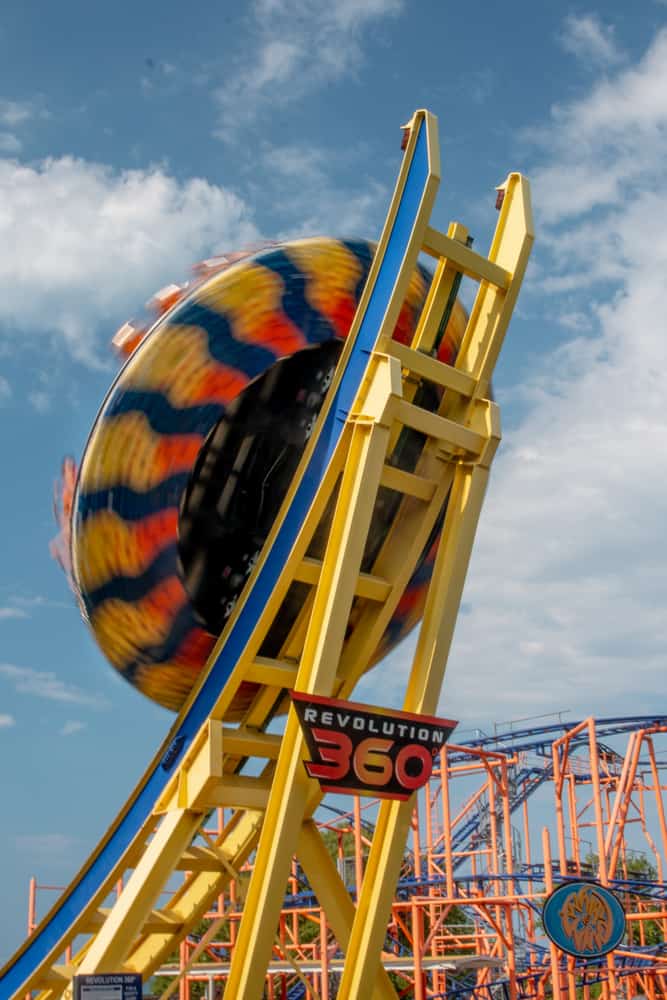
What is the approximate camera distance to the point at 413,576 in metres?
11.5

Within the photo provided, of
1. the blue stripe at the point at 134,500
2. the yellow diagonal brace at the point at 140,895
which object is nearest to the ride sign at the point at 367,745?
the yellow diagonal brace at the point at 140,895

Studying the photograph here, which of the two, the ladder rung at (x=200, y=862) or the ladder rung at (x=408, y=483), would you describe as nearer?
the ladder rung at (x=408, y=483)

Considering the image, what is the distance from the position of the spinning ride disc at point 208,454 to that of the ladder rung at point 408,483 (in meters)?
0.53

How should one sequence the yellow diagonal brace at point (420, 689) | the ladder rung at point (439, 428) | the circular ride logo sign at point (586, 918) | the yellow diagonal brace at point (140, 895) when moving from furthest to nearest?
1. the circular ride logo sign at point (586, 918)
2. the ladder rung at point (439, 428)
3. the yellow diagonal brace at point (420, 689)
4. the yellow diagonal brace at point (140, 895)

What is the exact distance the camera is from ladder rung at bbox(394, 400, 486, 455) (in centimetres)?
967

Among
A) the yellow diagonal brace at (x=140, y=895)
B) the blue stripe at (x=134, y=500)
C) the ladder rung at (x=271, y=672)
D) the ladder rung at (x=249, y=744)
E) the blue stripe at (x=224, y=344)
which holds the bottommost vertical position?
the yellow diagonal brace at (x=140, y=895)

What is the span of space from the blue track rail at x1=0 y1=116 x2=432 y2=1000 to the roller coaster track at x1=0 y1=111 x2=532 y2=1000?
2cm

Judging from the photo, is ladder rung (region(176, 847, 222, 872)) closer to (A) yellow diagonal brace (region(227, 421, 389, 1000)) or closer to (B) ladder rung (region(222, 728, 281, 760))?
(B) ladder rung (region(222, 728, 281, 760))

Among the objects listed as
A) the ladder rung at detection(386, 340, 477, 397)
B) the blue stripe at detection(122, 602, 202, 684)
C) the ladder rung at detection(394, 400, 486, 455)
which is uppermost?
the ladder rung at detection(386, 340, 477, 397)

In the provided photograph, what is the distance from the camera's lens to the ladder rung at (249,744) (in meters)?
9.92

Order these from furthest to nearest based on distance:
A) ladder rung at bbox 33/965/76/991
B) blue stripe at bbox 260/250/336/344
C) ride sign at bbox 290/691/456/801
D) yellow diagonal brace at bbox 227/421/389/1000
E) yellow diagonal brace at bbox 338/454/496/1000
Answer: ladder rung at bbox 33/965/76/991
blue stripe at bbox 260/250/336/344
yellow diagonal brace at bbox 338/454/496/1000
ride sign at bbox 290/691/456/801
yellow diagonal brace at bbox 227/421/389/1000

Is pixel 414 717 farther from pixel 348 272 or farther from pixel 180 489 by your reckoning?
pixel 348 272

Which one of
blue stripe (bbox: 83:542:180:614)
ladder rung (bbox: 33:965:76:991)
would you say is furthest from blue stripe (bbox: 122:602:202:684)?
ladder rung (bbox: 33:965:76:991)

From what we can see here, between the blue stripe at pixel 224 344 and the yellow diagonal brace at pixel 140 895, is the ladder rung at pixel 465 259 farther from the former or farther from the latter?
the yellow diagonal brace at pixel 140 895
